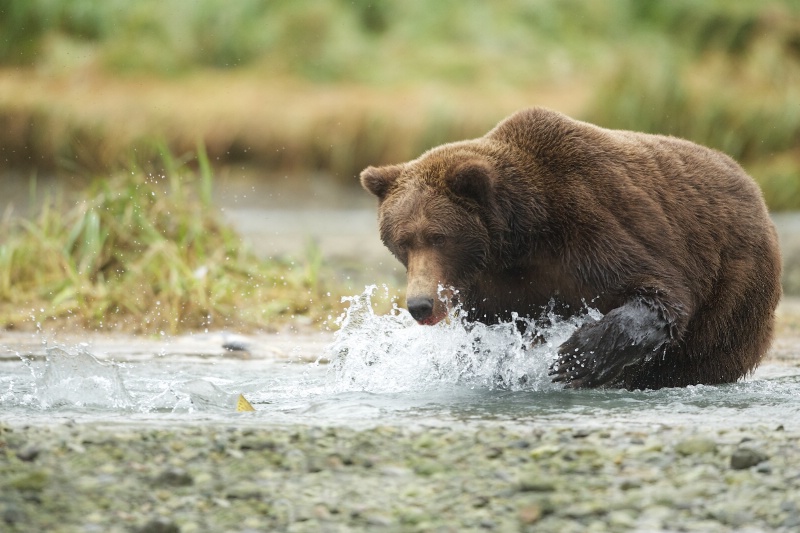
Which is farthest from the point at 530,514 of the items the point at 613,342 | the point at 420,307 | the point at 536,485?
the point at 613,342

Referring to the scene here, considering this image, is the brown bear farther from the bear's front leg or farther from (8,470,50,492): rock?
(8,470,50,492): rock

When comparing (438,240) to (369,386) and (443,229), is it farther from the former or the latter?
(369,386)

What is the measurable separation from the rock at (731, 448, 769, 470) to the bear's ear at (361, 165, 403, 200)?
2.51 m

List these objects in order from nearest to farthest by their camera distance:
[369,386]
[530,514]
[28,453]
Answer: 1. [530,514]
2. [28,453]
3. [369,386]

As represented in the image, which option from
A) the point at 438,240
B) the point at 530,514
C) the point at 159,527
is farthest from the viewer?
the point at 438,240

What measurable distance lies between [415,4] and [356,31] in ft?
4.02

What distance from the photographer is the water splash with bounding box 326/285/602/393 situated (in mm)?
5875

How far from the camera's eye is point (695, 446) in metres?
4.02

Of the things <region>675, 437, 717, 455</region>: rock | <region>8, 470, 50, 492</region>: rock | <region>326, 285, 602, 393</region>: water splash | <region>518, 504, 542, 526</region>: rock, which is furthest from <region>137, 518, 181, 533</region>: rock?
<region>326, 285, 602, 393</region>: water splash

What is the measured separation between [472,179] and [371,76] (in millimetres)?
13089

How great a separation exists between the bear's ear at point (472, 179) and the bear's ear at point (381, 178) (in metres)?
0.39

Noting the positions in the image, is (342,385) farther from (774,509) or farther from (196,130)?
(196,130)

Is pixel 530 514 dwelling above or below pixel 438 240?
below

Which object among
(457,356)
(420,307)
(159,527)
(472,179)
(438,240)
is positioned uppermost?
(472,179)
